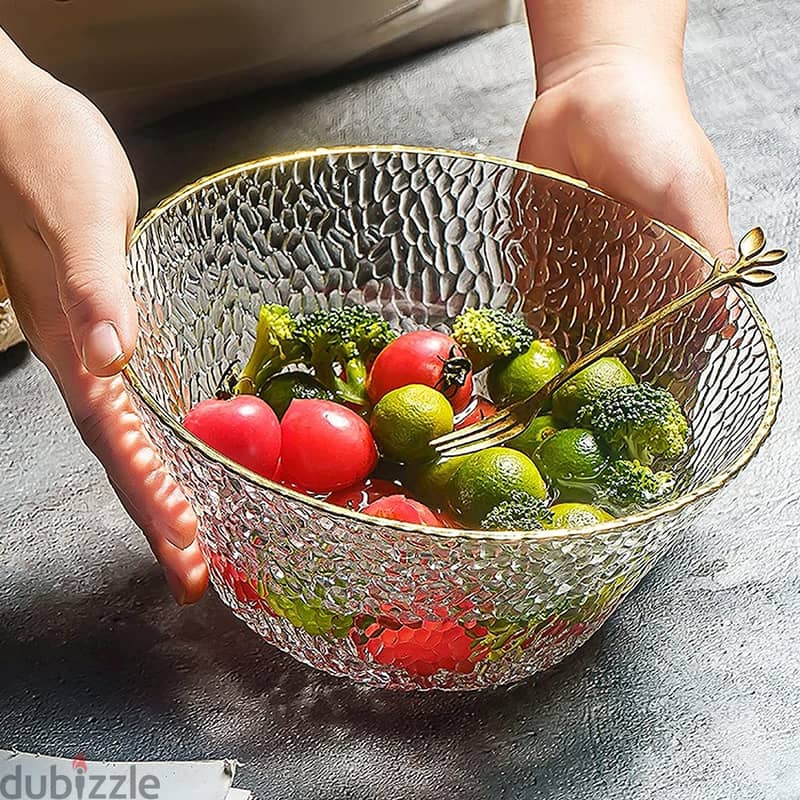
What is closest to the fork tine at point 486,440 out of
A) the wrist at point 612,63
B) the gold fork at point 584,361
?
the gold fork at point 584,361

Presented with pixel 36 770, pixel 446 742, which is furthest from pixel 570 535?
pixel 36 770

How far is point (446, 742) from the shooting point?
0.73 m

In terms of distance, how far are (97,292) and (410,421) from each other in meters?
0.21

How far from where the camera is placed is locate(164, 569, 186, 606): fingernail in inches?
30.8

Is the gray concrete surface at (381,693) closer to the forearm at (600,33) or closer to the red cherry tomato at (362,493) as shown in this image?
the red cherry tomato at (362,493)

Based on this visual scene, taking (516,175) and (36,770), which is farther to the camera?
(516,175)

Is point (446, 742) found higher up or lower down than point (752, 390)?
lower down

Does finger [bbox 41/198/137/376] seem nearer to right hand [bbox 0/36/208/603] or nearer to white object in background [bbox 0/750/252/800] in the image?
right hand [bbox 0/36/208/603]

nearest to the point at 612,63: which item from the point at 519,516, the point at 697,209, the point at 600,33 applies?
the point at 600,33

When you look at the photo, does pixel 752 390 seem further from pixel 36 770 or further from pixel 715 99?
pixel 715 99

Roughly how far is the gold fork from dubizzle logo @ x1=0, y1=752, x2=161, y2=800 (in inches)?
10.6

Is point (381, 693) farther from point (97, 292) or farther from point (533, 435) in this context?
point (97, 292)

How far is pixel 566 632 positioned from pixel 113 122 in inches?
30.1

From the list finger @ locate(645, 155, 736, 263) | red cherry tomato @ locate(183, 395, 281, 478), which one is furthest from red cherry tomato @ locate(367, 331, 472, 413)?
finger @ locate(645, 155, 736, 263)
